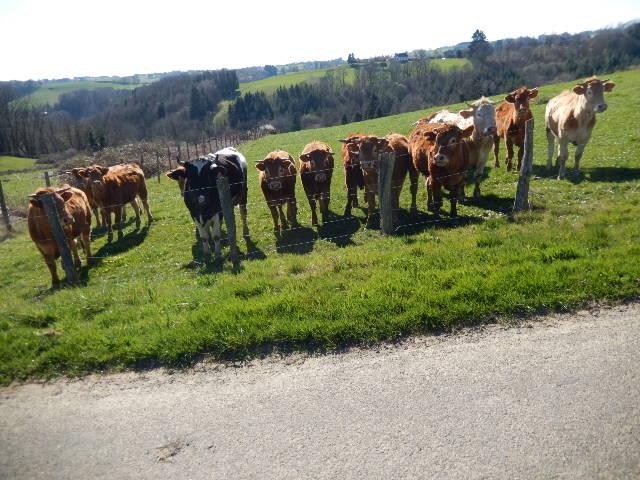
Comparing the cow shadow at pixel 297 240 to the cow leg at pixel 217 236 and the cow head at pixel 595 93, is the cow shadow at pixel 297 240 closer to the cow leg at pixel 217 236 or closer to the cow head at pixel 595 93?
the cow leg at pixel 217 236

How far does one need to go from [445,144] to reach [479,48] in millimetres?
134829

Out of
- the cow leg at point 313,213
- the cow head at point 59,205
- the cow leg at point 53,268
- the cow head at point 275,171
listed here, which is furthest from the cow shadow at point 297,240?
the cow leg at point 53,268

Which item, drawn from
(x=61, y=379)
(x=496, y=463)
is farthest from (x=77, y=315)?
(x=496, y=463)

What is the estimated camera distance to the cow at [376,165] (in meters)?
11.7

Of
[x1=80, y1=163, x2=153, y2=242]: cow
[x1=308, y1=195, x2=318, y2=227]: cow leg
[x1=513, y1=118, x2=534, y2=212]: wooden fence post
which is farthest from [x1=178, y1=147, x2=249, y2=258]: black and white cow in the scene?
[x1=513, y1=118, x2=534, y2=212]: wooden fence post

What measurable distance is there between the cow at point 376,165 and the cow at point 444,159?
493mm

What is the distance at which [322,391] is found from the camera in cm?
525

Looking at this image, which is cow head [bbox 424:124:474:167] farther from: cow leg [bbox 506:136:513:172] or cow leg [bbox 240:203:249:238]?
cow leg [bbox 240:203:249:238]

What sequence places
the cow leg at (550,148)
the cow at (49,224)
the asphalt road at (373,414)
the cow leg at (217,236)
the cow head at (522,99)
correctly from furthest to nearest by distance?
the cow leg at (550,148), the cow head at (522,99), the cow leg at (217,236), the cow at (49,224), the asphalt road at (373,414)

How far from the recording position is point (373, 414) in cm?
480

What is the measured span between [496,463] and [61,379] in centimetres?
537

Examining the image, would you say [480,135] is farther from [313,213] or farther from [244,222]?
[244,222]

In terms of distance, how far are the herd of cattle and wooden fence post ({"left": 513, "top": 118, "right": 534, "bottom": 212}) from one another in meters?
1.50

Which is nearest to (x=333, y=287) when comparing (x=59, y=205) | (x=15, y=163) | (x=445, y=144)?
(x=445, y=144)
